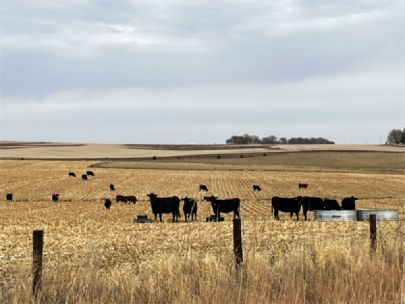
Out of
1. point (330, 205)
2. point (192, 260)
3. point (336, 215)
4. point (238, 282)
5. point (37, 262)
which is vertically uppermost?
point (37, 262)

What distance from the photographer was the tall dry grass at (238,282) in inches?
308

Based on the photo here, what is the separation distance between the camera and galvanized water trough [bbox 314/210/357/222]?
26.8 m

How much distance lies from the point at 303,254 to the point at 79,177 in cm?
6012

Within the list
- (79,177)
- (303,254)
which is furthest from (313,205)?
(79,177)

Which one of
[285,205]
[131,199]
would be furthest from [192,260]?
[131,199]

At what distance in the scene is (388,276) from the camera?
28.2 feet

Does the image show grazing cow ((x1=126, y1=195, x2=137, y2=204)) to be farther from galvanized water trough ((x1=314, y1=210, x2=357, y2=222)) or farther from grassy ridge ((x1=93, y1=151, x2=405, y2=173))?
grassy ridge ((x1=93, y1=151, x2=405, y2=173))

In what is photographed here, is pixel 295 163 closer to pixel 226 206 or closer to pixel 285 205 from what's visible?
pixel 285 205

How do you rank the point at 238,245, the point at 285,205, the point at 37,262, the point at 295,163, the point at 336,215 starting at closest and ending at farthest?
the point at 37,262 < the point at 238,245 < the point at 336,215 < the point at 285,205 < the point at 295,163

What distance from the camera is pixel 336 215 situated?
89.7 feet

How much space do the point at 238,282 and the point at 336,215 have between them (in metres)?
19.8

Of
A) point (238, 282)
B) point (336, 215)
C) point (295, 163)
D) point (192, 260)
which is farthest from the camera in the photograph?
point (295, 163)

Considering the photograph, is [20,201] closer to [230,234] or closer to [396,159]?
[230,234]

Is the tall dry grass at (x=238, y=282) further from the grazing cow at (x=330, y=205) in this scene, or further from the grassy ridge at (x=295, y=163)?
the grassy ridge at (x=295, y=163)
